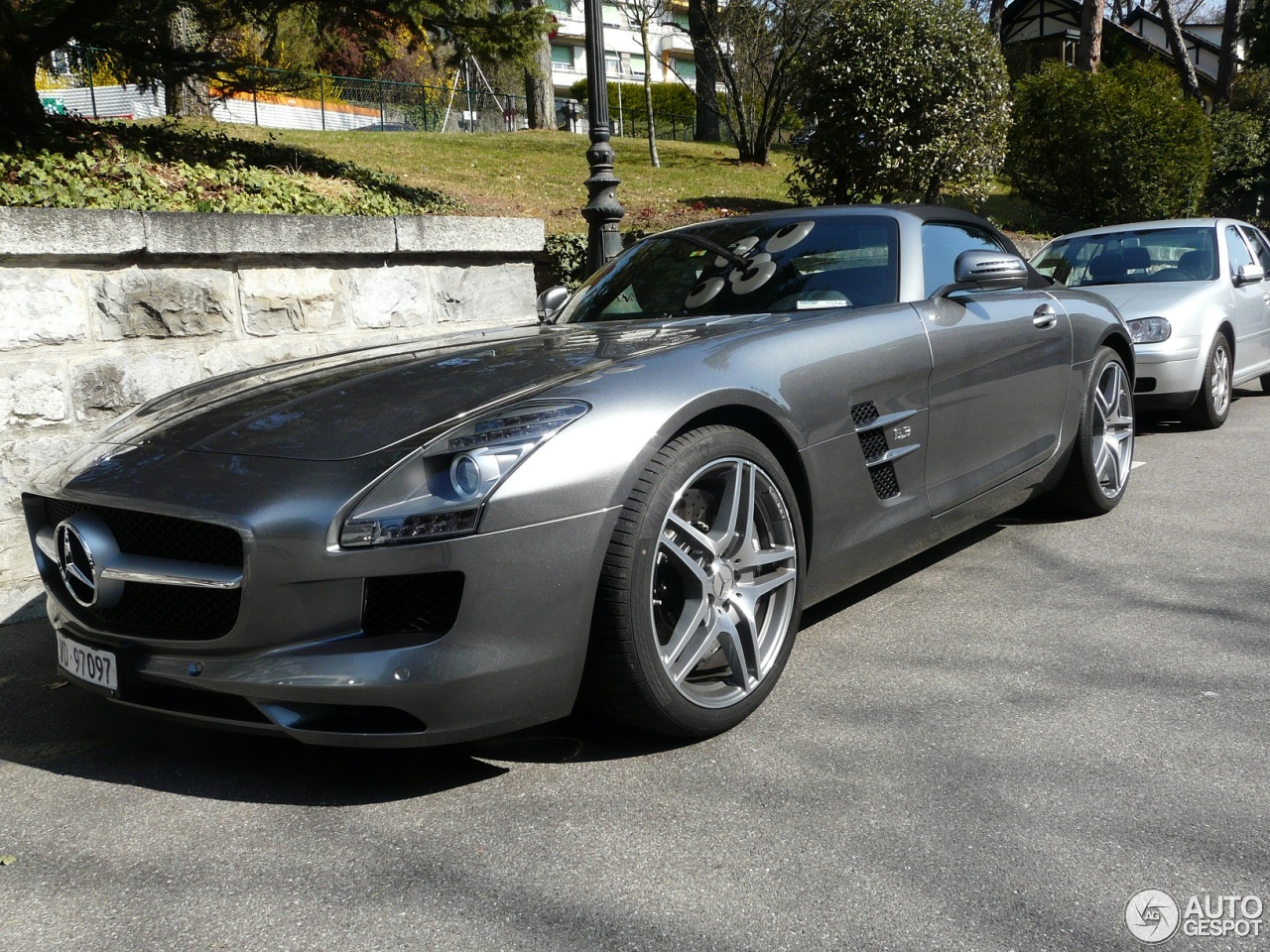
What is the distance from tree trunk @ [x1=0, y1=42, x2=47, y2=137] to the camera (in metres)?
6.76

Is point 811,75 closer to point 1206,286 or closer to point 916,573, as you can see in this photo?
point 1206,286

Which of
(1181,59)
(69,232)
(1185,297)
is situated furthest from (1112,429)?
(1181,59)

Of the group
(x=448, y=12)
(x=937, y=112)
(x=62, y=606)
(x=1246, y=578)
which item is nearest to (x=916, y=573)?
(x=1246, y=578)

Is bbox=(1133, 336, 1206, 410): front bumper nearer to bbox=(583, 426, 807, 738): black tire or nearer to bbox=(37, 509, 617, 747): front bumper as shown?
bbox=(583, 426, 807, 738): black tire

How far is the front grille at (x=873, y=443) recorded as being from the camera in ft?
11.7

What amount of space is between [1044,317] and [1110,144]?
14.6 meters

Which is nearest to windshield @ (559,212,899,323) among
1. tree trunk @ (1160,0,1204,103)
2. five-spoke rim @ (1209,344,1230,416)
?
five-spoke rim @ (1209,344,1230,416)

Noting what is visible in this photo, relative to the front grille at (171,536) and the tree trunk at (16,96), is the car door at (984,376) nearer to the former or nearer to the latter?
the front grille at (171,536)

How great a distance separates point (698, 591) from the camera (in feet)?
9.82

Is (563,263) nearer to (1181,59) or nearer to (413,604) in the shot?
(413,604)

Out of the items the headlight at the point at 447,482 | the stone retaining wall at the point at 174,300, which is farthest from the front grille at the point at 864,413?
the stone retaining wall at the point at 174,300

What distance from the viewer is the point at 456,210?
8.62m

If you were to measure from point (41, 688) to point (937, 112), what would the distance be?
42.4 feet

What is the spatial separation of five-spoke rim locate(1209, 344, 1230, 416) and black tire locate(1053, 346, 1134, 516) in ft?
9.33
